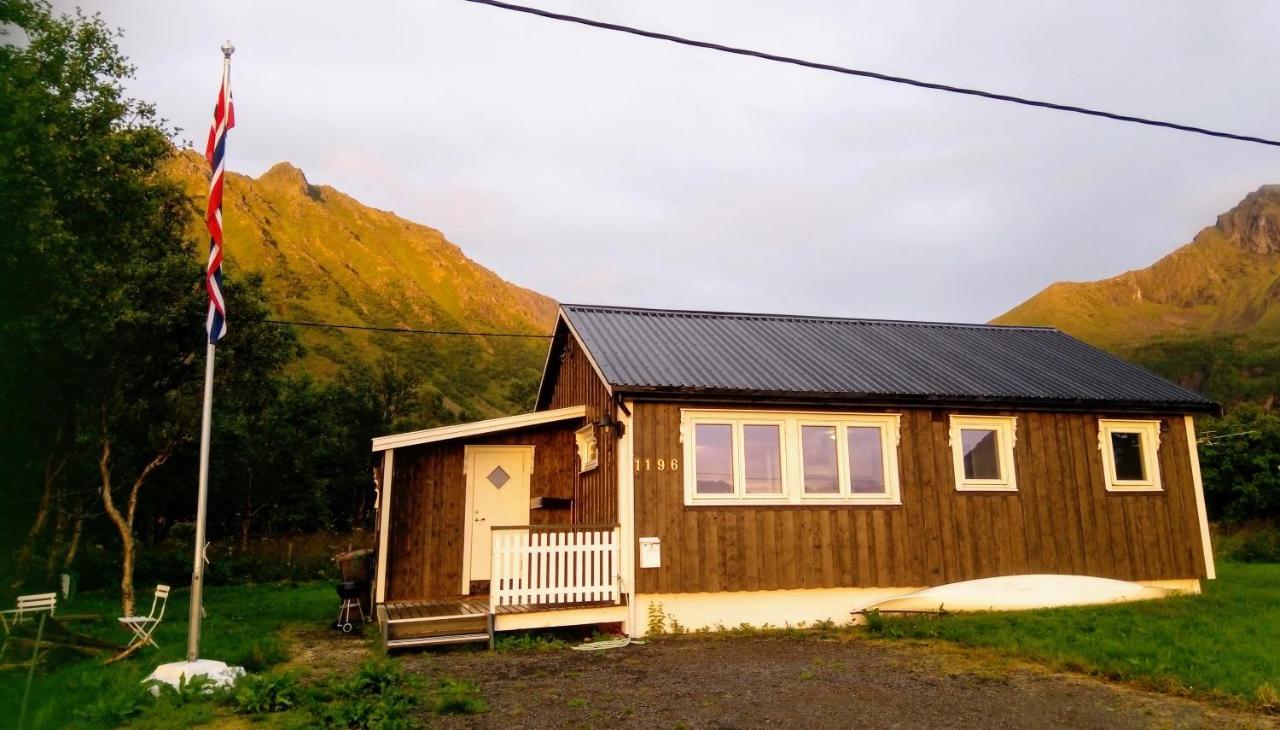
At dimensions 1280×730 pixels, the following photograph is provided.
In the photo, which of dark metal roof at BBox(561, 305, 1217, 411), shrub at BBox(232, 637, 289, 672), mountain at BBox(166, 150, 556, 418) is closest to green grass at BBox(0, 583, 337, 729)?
shrub at BBox(232, 637, 289, 672)

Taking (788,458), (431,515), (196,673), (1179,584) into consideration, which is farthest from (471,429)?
(1179,584)

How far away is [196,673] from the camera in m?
7.40

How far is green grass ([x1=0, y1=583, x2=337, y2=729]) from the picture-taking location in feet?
21.1

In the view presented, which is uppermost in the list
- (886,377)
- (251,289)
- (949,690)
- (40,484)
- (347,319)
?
(347,319)

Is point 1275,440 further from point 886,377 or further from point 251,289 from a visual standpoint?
point 251,289

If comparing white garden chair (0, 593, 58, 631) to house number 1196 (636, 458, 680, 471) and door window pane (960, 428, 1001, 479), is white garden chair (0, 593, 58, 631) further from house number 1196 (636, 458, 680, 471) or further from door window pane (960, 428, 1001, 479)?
door window pane (960, 428, 1001, 479)

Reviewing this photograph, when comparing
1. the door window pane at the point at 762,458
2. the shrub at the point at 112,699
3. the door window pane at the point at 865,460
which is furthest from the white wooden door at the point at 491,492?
the shrub at the point at 112,699

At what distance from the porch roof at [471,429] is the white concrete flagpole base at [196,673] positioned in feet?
16.2

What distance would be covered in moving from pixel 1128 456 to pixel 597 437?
860 centimetres

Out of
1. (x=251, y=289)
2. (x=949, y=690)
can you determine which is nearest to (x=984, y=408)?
(x=949, y=690)

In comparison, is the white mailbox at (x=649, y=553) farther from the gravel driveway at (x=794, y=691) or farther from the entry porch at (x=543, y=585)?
the gravel driveway at (x=794, y=691)

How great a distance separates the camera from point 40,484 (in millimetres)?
18234

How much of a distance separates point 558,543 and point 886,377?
223 inches

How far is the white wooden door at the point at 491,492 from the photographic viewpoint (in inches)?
522
